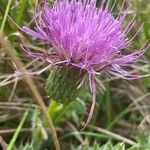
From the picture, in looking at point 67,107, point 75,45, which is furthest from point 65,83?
point 67,107

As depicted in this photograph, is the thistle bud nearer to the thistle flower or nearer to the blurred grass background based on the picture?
the thistle flower

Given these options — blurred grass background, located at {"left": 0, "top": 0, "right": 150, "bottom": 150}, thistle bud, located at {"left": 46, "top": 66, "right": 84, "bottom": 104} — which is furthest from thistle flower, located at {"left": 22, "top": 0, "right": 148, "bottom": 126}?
blurred grass background, located at {"left": 0, "top": 0, "right": 150, "bottom": 150}

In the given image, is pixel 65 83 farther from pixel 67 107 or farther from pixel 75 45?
pixel 67 107

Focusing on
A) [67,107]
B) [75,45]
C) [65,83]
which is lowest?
[67,107]

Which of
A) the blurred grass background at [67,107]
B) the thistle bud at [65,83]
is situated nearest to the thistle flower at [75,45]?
the thistle bud at [65,83]

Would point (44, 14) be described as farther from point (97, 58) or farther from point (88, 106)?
point (88, 106)

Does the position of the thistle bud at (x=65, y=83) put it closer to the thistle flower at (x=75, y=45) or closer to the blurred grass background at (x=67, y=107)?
the thistle flower at (x=75, y=45)
